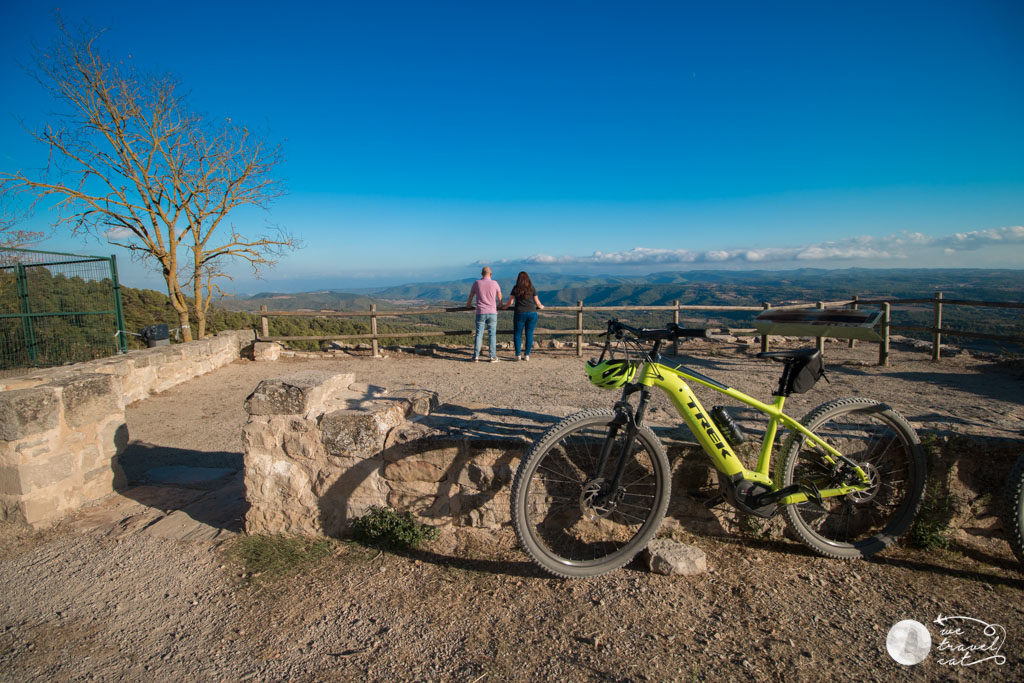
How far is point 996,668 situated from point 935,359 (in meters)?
9.53

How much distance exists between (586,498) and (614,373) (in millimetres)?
651

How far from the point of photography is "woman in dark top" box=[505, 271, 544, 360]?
9.13 metres

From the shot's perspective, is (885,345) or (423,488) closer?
(423,488)

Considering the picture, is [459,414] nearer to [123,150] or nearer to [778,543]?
[778,543]

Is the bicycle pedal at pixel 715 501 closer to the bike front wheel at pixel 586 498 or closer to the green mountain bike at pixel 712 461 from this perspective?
the green mountain bike at pixel 712 461

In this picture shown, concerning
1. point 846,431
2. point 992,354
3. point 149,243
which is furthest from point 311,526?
point 992,354

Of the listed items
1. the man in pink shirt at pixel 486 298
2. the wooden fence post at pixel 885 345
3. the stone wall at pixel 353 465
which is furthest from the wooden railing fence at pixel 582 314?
the stone wall at pixel 353 465

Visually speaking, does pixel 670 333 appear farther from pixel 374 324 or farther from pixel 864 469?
pixel 374 324

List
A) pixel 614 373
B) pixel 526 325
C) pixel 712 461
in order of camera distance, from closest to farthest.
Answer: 1. pixel 614 373
2. pixel 712 461
3. pixel 526 325

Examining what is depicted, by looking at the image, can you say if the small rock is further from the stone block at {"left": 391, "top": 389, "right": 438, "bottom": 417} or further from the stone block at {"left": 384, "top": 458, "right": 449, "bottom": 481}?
the stone block at {"left": 391, "top": 389, "right": 438, "bottom": 417}

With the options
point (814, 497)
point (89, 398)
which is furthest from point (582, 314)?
point (89, 398)

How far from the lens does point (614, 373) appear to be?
2441 mm

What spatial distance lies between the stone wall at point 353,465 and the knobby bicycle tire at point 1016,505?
2.58m

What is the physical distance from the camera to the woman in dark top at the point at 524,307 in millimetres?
9133
